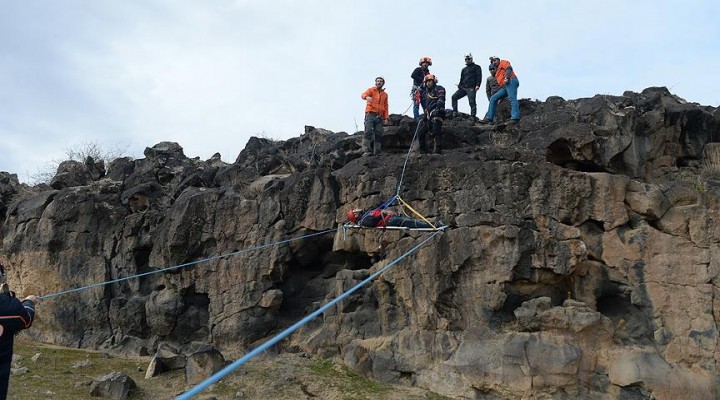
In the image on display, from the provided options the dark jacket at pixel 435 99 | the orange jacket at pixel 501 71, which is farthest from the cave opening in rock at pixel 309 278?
the orange jacket at pixel 501 71

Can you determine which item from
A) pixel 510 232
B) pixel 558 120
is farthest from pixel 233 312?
pixel 558 120

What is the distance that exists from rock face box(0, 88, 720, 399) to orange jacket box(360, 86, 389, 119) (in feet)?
1.78

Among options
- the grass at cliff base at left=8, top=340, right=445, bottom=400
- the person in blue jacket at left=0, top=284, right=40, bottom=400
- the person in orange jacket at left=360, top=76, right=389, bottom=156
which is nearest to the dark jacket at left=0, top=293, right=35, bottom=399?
the person in blue jacket at left=0, top=284, right=40, bottom=400

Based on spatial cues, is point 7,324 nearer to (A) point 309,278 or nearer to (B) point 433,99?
(A) point 309,278

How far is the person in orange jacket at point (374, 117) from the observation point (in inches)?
709

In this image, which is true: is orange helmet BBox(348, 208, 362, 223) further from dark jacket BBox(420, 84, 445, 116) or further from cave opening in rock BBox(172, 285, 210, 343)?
cave opening in rock BBox(172, 285, 210, 343)

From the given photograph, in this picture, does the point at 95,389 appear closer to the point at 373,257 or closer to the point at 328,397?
the point at 328,397

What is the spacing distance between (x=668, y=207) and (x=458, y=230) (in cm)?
472

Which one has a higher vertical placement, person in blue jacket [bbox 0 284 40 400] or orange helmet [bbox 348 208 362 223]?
orange helmet [bbox 348 208 362 223]

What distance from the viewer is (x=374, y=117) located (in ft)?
59.1

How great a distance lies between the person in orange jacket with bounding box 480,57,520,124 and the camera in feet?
59.0

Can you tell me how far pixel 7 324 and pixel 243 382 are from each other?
21.3 feet

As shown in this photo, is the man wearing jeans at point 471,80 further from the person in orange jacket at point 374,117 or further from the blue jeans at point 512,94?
the person in orange jacket at point 374,117

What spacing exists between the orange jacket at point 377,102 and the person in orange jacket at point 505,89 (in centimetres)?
304
